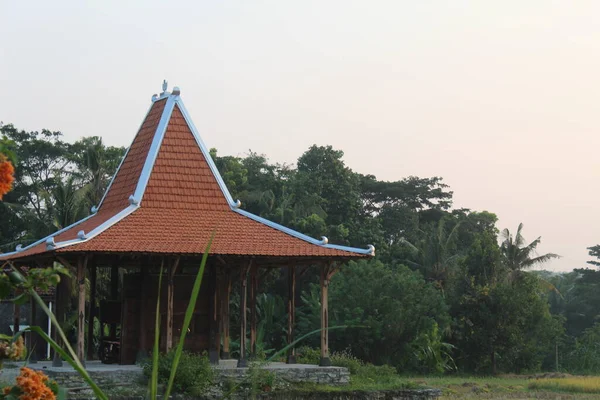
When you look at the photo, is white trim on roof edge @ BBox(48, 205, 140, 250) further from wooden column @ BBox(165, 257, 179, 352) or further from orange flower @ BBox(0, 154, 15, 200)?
orange flower @ BBox(0, 154, 15, 200)

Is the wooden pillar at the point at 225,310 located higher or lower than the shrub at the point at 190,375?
higher

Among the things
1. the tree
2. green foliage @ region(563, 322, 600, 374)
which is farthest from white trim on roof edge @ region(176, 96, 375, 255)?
the tree

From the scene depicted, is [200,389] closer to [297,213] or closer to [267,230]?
[267,230]

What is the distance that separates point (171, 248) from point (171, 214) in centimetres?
206

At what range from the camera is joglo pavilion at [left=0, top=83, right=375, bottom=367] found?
15.7m

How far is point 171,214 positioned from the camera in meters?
17.4

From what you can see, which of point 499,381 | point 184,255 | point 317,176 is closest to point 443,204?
point 317,176

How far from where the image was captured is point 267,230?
17391 mm

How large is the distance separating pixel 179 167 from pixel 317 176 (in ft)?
55.9

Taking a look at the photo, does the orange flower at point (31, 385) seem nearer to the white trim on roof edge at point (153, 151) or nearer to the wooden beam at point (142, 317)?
the wooden beam at point (142, 317)

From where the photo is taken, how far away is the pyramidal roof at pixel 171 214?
15.7 meters

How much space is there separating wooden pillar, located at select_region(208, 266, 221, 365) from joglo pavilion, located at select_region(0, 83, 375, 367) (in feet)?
0.06

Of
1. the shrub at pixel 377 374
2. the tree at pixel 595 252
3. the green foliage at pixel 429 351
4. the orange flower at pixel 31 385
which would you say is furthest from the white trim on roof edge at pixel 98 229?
the tree at pixel 595 252

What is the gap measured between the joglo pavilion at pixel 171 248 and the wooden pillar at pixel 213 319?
0.06ft
